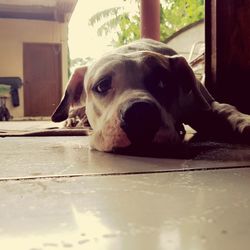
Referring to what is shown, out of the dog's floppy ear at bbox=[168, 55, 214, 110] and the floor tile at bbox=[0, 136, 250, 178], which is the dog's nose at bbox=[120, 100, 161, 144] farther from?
the dog's floppy ear at bbox=[168, 55, 214, 110]

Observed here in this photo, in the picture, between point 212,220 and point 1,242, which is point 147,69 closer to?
point 212,220

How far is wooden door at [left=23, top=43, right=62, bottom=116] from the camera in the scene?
1098 centimetres

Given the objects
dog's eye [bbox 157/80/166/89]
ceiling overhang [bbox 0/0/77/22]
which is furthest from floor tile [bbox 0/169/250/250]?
ceiling overhang [bbox 0/0/77/22]

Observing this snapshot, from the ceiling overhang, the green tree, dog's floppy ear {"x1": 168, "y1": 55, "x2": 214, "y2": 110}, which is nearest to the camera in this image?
dog's floppy ear {"x1": 168, "y1": 55, "x2": 214, "y2": 110}

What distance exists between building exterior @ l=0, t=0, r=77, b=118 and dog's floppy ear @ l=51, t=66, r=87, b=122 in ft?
29.3

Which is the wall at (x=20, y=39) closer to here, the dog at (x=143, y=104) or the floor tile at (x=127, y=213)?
the dog at (x=143, y=104)

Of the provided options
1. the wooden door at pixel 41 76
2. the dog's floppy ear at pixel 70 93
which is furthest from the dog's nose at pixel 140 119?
the wooden door at pixel 41 76

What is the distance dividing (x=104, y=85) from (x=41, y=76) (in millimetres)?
9677

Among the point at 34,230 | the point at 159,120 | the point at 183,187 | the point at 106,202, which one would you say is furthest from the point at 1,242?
the point at 159,120

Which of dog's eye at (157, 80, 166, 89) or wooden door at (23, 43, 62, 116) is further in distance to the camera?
wooden door at (23, 43, 62, 116)

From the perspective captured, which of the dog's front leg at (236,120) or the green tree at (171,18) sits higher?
the green tree at (171,18)

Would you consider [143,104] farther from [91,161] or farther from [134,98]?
[91,161]

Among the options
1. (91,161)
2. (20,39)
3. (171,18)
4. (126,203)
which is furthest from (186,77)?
(20,39)

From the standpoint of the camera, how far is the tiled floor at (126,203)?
598mm
